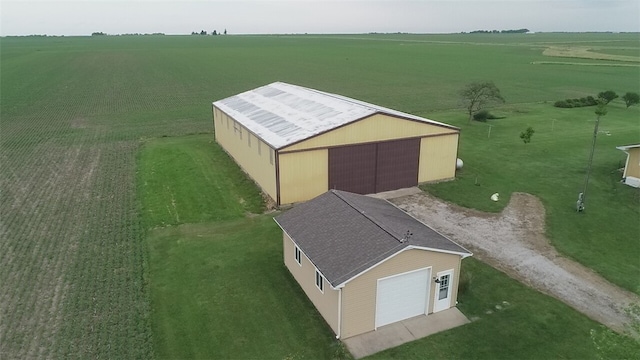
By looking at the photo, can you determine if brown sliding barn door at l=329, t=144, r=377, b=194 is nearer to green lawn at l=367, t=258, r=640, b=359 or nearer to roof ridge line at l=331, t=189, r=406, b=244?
roof ridge line at l=331, t=189, r=406, b=244

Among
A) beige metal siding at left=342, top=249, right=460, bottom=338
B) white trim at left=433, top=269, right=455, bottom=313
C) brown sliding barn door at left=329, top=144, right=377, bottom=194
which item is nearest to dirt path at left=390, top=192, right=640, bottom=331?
brown sliding barn door at left=329, top=144, right=377, bottom=194

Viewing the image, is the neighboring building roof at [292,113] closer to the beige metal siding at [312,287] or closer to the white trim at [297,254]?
the beige metal siding at [312,287]

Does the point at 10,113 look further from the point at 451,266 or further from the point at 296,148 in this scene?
the point at 451,266

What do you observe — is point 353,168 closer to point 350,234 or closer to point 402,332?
point 350,234

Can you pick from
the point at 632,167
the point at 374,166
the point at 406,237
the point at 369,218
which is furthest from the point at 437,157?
the point at 406,237

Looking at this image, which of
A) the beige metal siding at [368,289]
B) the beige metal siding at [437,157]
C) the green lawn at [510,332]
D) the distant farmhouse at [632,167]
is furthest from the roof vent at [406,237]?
the distant farmhouse at [632,167]
